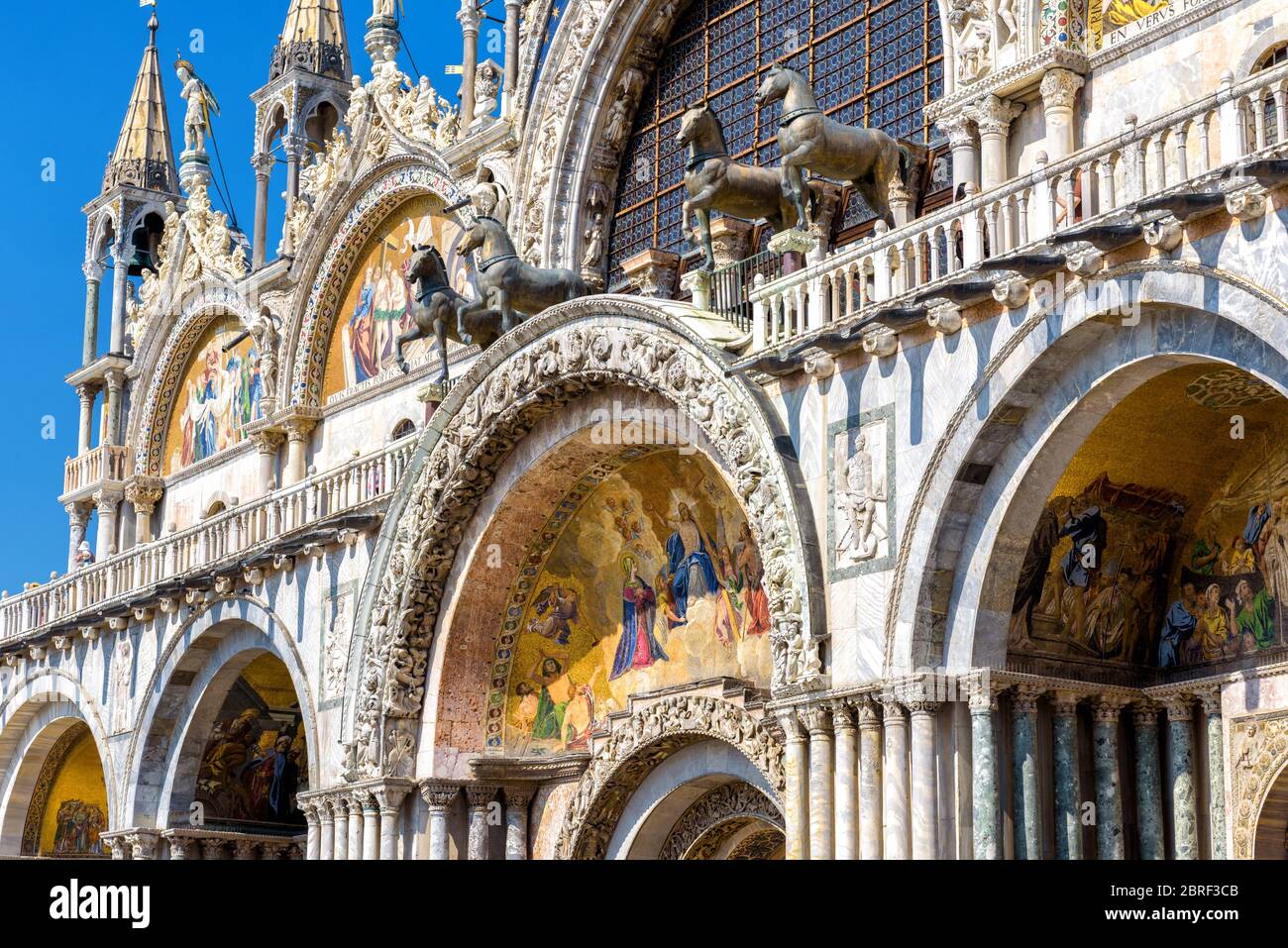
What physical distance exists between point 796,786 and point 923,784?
1.27m

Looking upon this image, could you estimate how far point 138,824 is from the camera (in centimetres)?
2444

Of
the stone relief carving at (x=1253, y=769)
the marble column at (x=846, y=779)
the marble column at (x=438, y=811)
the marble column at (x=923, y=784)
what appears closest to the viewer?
the stone relief carving at (x=1253, y=769)

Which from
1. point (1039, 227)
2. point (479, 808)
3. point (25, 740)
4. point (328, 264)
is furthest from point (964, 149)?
point (25, 740)

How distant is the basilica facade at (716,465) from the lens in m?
14.6

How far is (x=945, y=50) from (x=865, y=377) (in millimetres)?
4621

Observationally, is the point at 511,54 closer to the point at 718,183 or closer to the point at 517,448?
the point at 517,448

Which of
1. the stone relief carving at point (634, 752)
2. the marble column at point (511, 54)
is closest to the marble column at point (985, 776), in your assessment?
the stone relief carving at point (634, 752)

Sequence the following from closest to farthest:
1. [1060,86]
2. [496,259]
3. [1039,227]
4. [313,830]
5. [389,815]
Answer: [1039,227], [1060,86], [389,815], [496,259], [313,830]

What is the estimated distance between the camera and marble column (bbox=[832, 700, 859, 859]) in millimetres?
15078

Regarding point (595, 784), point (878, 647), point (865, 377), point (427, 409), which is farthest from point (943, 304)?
point (427, 409)

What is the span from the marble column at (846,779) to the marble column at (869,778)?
8 centimetres

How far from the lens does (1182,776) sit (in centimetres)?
1502

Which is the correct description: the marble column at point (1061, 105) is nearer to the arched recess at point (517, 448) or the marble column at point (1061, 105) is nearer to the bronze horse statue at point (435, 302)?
the arched recess at point (517, 448)
